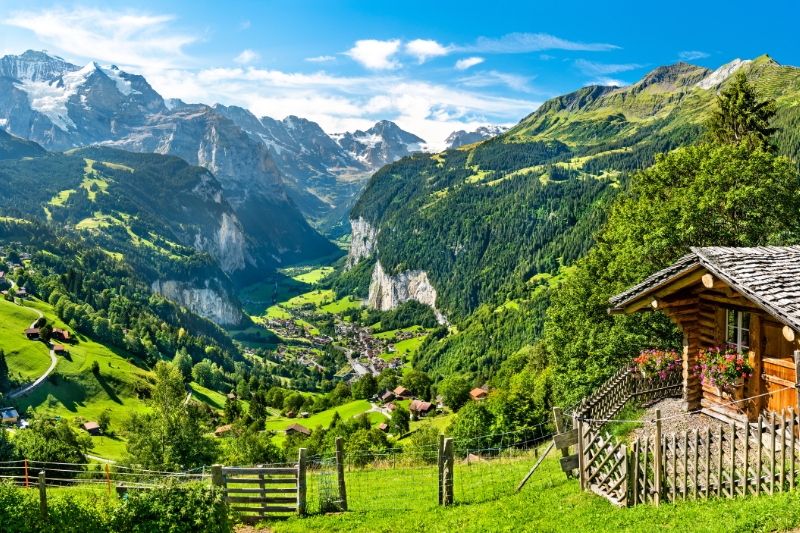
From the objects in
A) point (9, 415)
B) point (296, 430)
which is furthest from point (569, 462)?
point (9, 415)

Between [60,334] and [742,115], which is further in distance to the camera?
[60,334]

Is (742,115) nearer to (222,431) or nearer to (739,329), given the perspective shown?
(739,329)

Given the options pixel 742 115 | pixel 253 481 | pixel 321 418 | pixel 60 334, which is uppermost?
pixel 742 115

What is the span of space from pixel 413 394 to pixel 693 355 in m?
112

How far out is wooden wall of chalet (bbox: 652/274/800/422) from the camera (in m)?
15.1

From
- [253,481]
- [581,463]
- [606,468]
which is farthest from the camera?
[253,481]

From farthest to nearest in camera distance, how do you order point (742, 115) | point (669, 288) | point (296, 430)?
point (296, 430), point (742, 115), point (669, 288)

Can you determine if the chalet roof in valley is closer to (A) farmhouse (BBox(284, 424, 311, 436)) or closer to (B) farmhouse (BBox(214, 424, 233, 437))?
(A) farmhouse (BBox(284, 424, 311, 436))

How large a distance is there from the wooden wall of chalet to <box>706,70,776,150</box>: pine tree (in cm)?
2418

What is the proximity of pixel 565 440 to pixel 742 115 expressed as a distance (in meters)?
33.2

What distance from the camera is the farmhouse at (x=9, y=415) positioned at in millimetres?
76250

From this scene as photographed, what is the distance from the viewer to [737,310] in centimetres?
1659

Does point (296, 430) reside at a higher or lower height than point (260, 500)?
lower

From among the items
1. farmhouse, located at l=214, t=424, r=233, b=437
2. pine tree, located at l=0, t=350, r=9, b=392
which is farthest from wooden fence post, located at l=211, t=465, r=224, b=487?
pine tree, located at l=0, t=350, r=9, b=392
